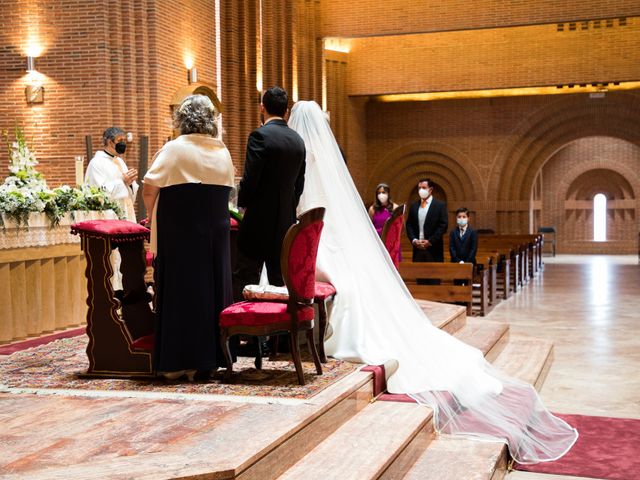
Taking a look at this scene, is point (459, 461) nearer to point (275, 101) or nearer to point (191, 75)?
point (275, 101)

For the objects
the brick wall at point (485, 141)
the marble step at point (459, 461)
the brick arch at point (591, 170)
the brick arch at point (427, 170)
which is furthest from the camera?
the brick arch at point (591, 170)

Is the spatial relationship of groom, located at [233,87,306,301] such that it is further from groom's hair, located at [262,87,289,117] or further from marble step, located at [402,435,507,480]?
marble step, located at [402,435,507,480]

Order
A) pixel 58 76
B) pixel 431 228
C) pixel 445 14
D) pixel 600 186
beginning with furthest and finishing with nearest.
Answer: pixel 600 186 < pixel 445 14 < pixel 58 76 < pixel 431 228

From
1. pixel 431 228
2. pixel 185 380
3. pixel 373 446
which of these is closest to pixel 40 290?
pixel 185 380

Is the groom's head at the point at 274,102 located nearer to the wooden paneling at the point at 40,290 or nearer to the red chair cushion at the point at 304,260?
the red chair cushion at the point at 304,260

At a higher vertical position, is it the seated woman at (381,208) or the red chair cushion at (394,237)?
the seated woman at (381,208)

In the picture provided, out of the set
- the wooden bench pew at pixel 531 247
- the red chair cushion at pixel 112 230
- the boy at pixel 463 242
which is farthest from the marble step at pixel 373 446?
the wooden bench pew at pixel 531 247

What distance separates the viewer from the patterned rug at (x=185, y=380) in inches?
203

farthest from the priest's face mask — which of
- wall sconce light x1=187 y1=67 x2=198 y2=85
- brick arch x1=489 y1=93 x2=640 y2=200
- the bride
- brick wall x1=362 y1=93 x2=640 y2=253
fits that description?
brick arch x1=489 y1=93 x2=640 y2=200

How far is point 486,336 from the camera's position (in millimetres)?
8875

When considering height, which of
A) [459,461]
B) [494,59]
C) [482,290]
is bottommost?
[459,461]

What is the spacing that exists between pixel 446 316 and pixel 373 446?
4.40 meters

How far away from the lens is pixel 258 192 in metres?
Answer: 5.85

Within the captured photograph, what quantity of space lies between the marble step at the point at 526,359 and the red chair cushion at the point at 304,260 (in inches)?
121
